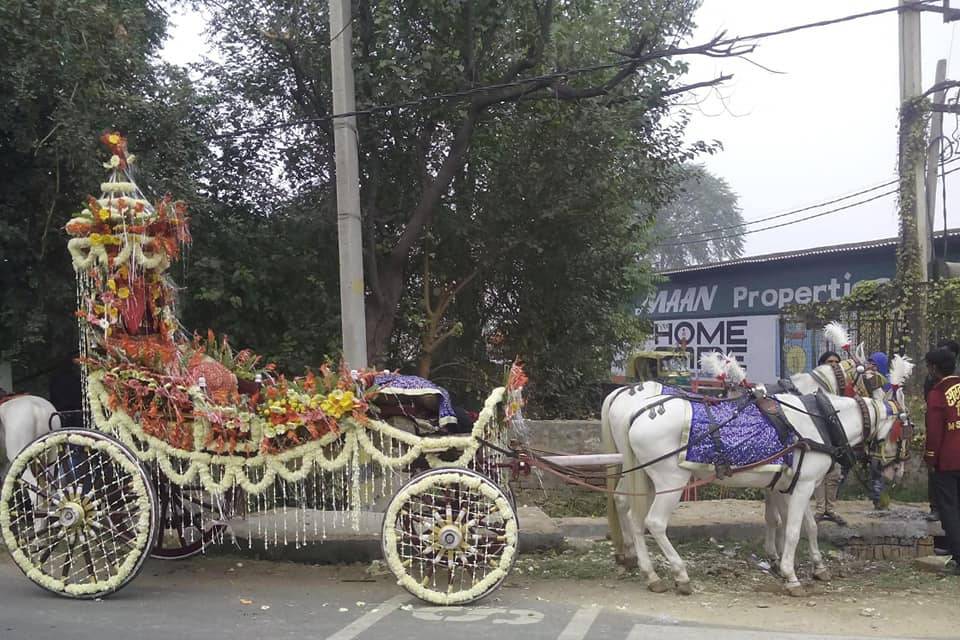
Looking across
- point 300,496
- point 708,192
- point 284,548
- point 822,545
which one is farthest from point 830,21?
point 708,192

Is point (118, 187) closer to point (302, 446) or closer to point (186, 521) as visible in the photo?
point (302, 446)

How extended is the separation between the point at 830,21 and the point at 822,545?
4892 millimetres

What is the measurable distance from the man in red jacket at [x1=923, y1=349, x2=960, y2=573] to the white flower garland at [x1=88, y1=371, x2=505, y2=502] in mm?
3678

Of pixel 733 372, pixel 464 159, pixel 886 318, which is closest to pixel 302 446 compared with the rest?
pixel 733 372

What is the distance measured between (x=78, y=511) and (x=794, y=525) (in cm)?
513

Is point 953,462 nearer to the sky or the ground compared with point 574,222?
nearer to the ground

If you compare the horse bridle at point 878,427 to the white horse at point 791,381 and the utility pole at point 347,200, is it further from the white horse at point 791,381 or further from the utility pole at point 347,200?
the utility pole at point 347,200

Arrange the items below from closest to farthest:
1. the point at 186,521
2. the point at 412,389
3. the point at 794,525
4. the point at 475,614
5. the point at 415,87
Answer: the point at 475,614
the point at 412,389
the point at 794,525
the point at 186,521
the point at 415,87

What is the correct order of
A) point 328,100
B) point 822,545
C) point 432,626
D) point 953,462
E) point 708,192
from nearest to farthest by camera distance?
1. point 432,626
2. point 953,462
3. point 822,545
4. point 328,100
5. point 708,192

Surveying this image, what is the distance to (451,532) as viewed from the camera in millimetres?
5684

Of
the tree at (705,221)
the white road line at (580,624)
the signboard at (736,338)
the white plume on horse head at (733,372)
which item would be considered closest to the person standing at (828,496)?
the white plume on horse head at (733,372)

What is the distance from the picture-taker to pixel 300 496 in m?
7.05

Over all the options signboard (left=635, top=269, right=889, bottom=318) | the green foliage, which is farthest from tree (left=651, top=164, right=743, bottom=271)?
the green foliage

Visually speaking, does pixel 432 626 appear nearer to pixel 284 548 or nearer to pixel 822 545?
pixel 284 548
